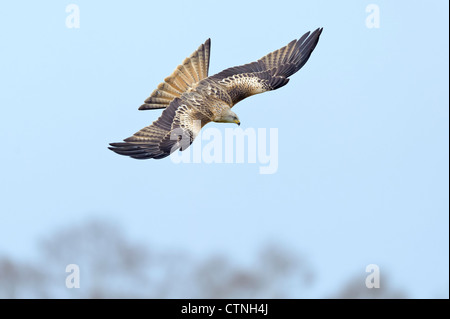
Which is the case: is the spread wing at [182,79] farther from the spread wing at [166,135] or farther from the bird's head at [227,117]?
the bird's head at [227,117]

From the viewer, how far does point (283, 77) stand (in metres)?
18.9

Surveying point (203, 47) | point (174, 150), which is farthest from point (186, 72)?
point (174, 150)

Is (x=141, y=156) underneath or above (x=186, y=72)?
underneath

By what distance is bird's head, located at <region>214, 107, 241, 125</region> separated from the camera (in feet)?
58.7

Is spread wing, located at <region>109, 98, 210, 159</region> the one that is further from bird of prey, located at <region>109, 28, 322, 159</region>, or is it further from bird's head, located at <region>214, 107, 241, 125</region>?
bird's head, located at <region>214, 107, 241, 125</region>

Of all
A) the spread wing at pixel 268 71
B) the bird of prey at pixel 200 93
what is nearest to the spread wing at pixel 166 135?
the bird of prey at pixel 200 93

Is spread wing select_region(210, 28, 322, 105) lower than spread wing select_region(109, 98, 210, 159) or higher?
higher

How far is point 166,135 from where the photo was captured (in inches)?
674

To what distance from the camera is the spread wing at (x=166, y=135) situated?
663 inches

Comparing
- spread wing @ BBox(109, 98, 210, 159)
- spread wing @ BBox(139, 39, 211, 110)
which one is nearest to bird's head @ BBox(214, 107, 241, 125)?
spread wing @ BBox(109, 98, 210, 159)

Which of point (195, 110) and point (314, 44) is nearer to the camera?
point (195, 110)

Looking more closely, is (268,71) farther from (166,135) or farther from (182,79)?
(166,135)
